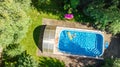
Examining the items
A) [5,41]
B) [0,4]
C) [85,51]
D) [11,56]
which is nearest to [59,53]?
[85,51]

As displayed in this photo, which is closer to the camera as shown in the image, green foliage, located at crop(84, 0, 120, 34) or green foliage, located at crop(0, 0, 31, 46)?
green foliage, located at crop(0, 0, 31, 46)

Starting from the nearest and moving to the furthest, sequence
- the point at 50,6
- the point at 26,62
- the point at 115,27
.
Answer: the point at 26,62, the point at 115,27, the point at 50,6

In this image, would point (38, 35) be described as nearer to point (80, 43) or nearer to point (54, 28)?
point (54, 28)

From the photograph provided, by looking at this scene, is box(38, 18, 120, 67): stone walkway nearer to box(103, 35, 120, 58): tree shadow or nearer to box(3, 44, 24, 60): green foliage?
box(103, 35, 120, 58): tree shadow

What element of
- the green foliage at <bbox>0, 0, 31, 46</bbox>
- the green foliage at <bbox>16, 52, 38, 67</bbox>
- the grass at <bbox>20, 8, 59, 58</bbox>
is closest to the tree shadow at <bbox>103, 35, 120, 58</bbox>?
the grass at <bbox>20, 8, 59, 58</bbox>

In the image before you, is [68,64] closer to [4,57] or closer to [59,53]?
[59,53]

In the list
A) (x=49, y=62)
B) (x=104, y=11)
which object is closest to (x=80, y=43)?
(x=49, y=62)
